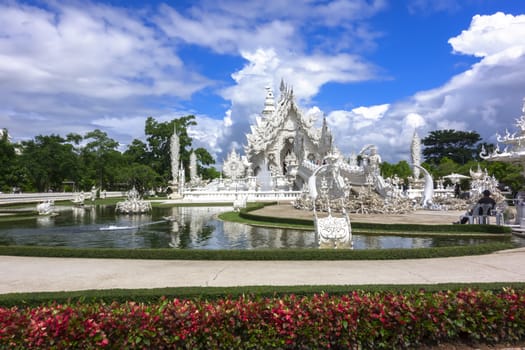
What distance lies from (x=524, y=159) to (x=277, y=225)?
11.5 m

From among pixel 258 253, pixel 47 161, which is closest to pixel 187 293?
pixel 258 253

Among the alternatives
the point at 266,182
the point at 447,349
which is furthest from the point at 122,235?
the point at 266,182

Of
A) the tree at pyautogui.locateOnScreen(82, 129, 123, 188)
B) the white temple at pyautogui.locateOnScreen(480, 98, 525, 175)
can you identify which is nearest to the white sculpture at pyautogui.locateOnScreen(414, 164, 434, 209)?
the white temple at pyautogui.locateOnScreen(480, 98, 525, 175)

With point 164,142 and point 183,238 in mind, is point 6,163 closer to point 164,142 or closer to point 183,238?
point 164,142

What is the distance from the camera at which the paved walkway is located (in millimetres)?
8250

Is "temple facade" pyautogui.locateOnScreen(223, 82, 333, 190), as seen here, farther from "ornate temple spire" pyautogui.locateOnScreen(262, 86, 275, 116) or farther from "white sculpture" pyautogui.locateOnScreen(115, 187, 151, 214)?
"white sculpture" pyautogui.locateOnScreen(115, 187, 151, 214)

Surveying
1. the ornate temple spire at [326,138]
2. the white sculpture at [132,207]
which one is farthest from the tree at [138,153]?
the white sculpture at [132,207]

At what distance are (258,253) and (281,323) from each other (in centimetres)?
557

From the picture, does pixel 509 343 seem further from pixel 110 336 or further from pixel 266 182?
pixel 266 182

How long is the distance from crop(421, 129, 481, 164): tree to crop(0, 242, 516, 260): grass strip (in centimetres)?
8395

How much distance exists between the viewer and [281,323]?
540 centimetres

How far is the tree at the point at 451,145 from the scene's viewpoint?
293 feet

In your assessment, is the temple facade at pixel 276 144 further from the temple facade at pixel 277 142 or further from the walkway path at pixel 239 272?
the walkway path at pixel 239 272

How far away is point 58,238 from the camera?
1666 centimetres
